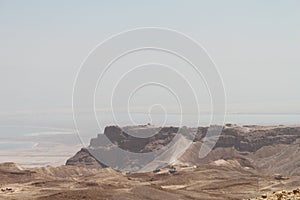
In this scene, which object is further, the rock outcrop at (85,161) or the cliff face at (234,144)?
the rock outcrop at (85,161)

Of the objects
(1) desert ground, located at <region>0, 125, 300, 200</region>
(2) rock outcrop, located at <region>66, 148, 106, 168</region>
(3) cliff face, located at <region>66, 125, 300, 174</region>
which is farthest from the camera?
(2) rock outcrop, located at <region>66, 148, 106, 168</region>

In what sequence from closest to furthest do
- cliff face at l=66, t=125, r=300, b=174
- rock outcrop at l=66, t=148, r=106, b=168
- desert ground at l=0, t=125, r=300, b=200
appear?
desert ground at l=0, t=125, r=300, b=200, cliff face at l=66, t=125, r=300, b=174, rock outcrop at l=66, t=148, r=106, b=168

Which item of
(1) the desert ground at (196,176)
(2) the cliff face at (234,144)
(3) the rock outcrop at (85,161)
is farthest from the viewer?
(3) the rock outcrop at (85,161)

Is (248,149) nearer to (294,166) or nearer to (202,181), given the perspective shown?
(294,166)

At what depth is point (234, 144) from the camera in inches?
5074

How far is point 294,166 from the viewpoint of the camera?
98.8 metres

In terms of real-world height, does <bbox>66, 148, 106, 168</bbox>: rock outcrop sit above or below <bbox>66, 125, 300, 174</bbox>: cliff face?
below

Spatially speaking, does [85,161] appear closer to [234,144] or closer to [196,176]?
[234,144]

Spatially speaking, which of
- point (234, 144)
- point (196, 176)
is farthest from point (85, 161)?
point (196, 176)

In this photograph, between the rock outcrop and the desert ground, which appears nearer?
the desert ground

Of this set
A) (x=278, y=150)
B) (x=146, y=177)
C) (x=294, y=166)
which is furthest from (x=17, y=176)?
(x=278, y=150)

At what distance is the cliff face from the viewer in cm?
11104

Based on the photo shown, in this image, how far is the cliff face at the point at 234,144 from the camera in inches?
4372

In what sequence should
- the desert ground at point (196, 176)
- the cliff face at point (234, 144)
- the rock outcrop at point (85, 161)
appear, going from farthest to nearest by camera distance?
the rock outcrop at point (85, 161)
the cliff face at point (234, 144)
the desert ground at point (196, 176)
